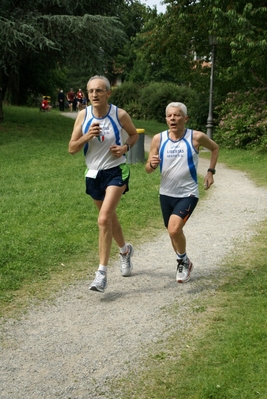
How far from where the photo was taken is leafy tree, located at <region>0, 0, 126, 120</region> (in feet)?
66.9

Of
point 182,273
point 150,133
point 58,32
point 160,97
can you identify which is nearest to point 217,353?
point 182,273

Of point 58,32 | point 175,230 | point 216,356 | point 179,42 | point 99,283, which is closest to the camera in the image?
point 216,356

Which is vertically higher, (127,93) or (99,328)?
(99,328)

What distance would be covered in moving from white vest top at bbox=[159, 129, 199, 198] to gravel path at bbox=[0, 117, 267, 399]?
99cm

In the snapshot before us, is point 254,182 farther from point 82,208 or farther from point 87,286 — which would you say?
point 87,286

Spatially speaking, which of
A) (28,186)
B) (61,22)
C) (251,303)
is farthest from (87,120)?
(61,22)

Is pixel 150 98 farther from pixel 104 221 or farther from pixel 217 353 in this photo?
pixel 217 353

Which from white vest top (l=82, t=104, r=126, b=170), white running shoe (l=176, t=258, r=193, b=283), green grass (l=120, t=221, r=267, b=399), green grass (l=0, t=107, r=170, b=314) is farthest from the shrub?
green grass (l=120, t=221, r=267, b=399)

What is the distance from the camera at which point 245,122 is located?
19.5 metres

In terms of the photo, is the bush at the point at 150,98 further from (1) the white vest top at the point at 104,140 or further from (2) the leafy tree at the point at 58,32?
(1) the white vest top at the point at 104,140

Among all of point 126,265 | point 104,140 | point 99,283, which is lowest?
point 126,265

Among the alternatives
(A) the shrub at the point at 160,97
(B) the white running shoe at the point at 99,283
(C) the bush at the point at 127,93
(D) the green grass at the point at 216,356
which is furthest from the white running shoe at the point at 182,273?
(C) the bush at the point at 127,93

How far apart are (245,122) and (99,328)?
50.9ft

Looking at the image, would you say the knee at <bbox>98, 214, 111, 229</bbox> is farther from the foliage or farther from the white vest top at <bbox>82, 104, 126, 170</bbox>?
the foliage
